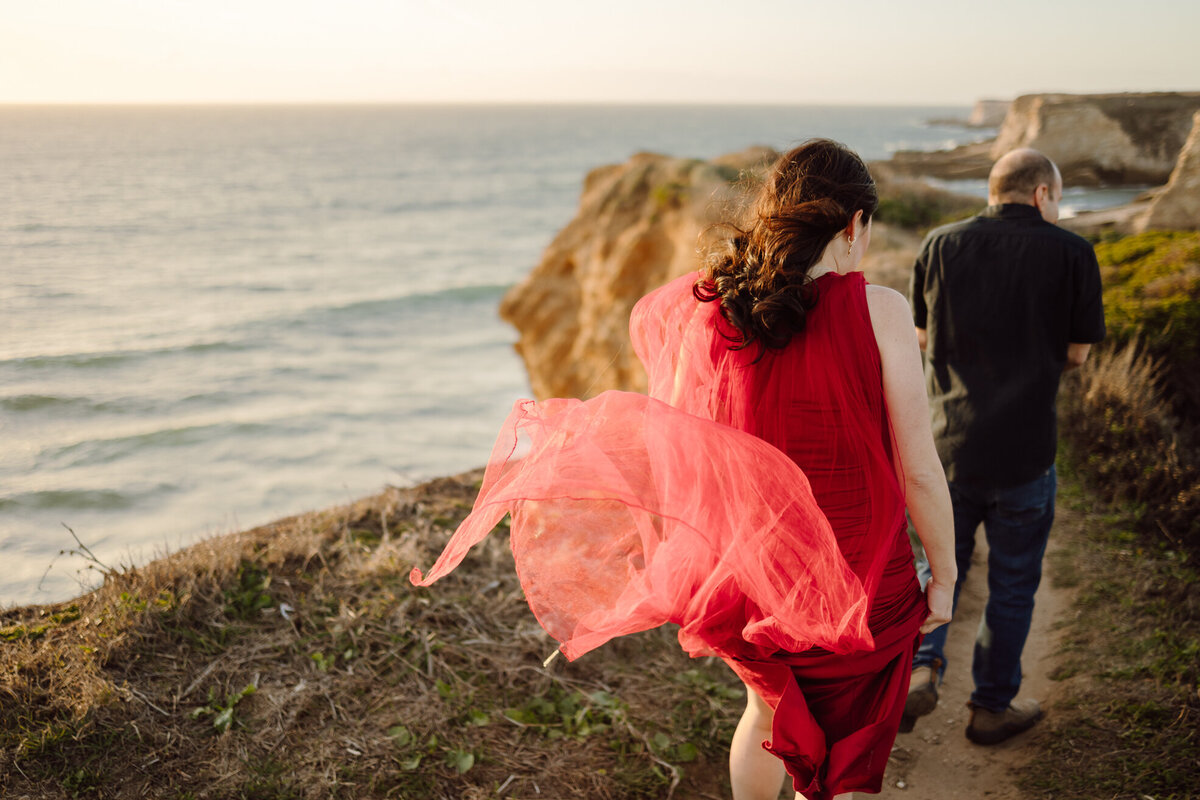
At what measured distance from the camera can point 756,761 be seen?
2.18 metres

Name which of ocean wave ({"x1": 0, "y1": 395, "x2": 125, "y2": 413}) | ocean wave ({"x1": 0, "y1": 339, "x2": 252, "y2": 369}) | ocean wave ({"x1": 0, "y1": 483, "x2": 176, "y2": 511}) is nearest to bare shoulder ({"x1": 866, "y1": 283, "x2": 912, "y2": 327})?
ocean wave ({"x1": 0, "y1": 483, "x2": 176, "y2": 511})

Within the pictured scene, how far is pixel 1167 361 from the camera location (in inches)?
229

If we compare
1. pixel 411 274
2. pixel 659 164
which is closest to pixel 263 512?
pixel 659 164

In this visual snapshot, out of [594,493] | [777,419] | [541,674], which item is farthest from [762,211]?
[541,674]

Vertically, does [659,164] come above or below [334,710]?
above

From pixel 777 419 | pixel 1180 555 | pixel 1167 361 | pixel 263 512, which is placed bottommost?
pixel 263 512

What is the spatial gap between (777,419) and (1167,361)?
5.62m

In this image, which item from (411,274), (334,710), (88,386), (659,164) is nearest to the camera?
(334,710)

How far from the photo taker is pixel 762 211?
199 centimetres

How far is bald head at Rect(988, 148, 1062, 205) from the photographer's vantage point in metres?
2.91

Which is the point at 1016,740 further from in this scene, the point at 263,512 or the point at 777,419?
the point at 263,512

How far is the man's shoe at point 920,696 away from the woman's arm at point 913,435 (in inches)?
54.2

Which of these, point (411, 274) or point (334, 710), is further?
point (411, 274)

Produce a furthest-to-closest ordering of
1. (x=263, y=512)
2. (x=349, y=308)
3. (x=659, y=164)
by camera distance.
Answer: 1. (x=349, y=308)
2. (x=659, y=164)
3. (x=263, y=512)
